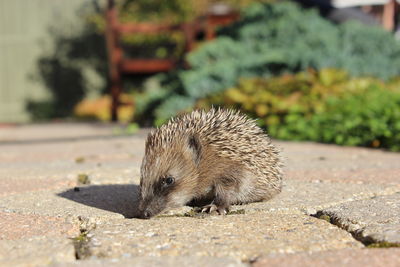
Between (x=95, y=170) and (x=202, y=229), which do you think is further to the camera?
(x=95, y=170)

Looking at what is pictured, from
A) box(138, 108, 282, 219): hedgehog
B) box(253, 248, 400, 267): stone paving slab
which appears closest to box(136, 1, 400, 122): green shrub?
box(138, 108, 282, 219): hedgehog

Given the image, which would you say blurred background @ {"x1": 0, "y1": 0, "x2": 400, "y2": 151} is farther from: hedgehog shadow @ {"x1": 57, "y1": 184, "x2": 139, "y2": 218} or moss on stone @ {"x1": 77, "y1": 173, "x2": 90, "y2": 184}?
hedgehog shadow @ {"x1": 57, "y1": 184, "x2": 139, "y2": 218}

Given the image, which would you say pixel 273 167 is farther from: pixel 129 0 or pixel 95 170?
pixel 129 0

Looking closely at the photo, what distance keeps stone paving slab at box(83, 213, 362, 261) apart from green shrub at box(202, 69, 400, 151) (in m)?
3.87

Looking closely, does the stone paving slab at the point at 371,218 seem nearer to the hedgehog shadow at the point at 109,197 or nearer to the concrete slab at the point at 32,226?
the hedgehog shadow at the point at 109,197

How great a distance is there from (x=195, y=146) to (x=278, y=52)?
20.6 feet

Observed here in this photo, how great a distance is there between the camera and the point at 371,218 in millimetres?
3107

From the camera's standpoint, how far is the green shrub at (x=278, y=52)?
31.4 ft

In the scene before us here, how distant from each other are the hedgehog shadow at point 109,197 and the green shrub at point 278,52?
5198 mm

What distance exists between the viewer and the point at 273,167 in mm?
4020

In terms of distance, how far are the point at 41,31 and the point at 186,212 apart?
45.2 ft

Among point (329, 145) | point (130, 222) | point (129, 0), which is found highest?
point (129, 0)

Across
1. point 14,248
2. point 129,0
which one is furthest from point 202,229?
point 129,0

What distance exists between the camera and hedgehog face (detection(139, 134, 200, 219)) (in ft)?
11.2
